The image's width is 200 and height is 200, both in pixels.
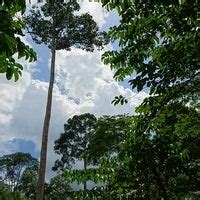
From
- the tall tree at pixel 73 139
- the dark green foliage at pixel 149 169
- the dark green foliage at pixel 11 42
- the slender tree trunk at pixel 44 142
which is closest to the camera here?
the dark green foliage at pixel 11 42

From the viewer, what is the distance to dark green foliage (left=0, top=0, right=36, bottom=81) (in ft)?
8.46

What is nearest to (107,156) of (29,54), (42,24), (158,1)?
(158,1)

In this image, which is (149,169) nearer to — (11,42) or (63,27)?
(11,42)

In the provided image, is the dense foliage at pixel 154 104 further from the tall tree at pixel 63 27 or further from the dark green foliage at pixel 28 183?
the dark green foliage at pixel 28 183

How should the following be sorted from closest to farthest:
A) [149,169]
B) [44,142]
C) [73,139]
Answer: [149,169], [44,142], [73,139]

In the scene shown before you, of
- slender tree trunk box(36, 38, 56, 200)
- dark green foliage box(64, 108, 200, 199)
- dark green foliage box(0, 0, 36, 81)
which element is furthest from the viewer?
slender tree trunk box(36, 38, 56, 200)

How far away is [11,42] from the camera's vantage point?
2613 mm

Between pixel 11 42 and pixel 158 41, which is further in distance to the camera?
pixel 158 41

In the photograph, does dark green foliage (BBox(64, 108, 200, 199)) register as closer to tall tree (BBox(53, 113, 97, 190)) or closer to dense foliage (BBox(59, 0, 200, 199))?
dense foliage (BBox(59, 0, 200, 199))

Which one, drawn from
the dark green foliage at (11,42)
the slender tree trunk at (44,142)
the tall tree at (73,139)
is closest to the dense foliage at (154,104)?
the dark green foliage at (11,42)

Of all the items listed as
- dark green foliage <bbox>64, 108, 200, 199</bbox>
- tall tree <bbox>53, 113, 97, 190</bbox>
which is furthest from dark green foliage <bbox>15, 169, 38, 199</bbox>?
dark green foliage <bbox>64, 108, 200, 199</bbox>

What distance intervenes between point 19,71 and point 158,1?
4.89 ft

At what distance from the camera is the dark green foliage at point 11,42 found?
8.46 feet

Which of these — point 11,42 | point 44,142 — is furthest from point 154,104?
point 44,142
